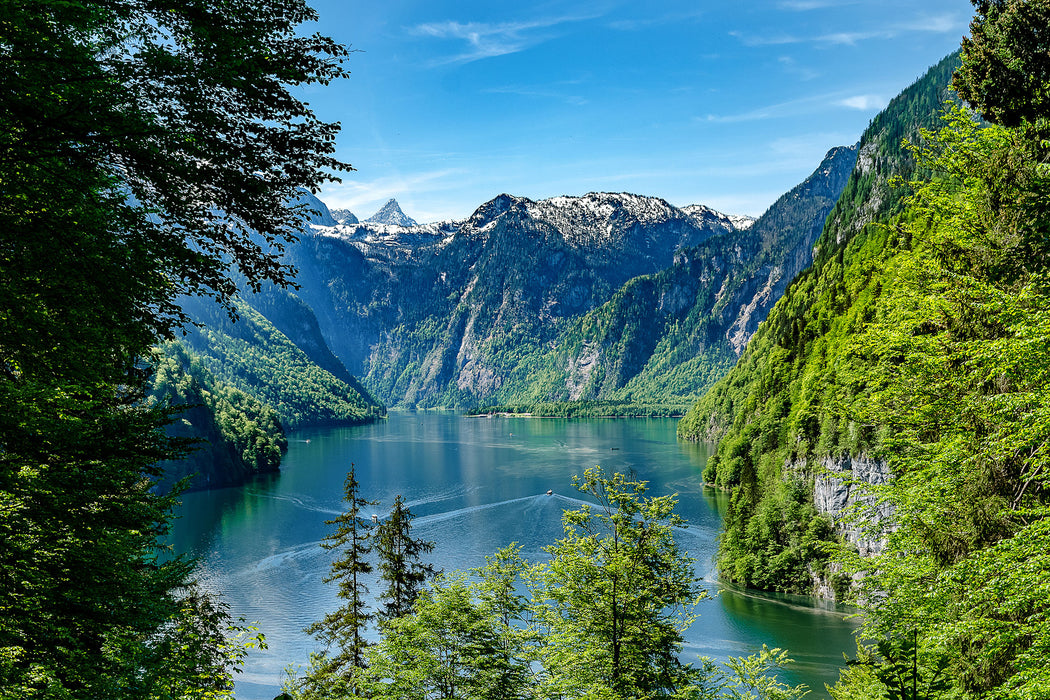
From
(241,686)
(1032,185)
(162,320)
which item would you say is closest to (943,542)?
(1032,185)

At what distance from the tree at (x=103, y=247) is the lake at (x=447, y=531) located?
1582 cm

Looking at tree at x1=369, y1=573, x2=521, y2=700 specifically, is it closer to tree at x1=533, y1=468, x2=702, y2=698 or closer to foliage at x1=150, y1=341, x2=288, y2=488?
tree at x1=533, y1=468, x2=702, y2=698

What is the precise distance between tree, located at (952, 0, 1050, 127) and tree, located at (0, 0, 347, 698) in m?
19.8

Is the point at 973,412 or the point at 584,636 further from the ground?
the point at 973,412

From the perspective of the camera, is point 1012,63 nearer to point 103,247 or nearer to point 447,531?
point 103,247

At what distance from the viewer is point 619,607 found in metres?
23.5

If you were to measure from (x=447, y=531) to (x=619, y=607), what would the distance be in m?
79.4

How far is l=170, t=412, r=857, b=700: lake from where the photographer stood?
59344 millimetres

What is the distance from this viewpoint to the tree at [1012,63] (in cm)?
1973

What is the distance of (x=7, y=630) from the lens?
962cm

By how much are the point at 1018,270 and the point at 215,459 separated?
15043cm

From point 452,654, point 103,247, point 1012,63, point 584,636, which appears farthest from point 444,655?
point 1012,63

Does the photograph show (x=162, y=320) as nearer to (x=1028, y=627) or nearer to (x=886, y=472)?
(x=1028, y=627)

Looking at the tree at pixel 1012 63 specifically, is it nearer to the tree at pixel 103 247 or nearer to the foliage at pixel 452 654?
the tree at pixel 103 247
